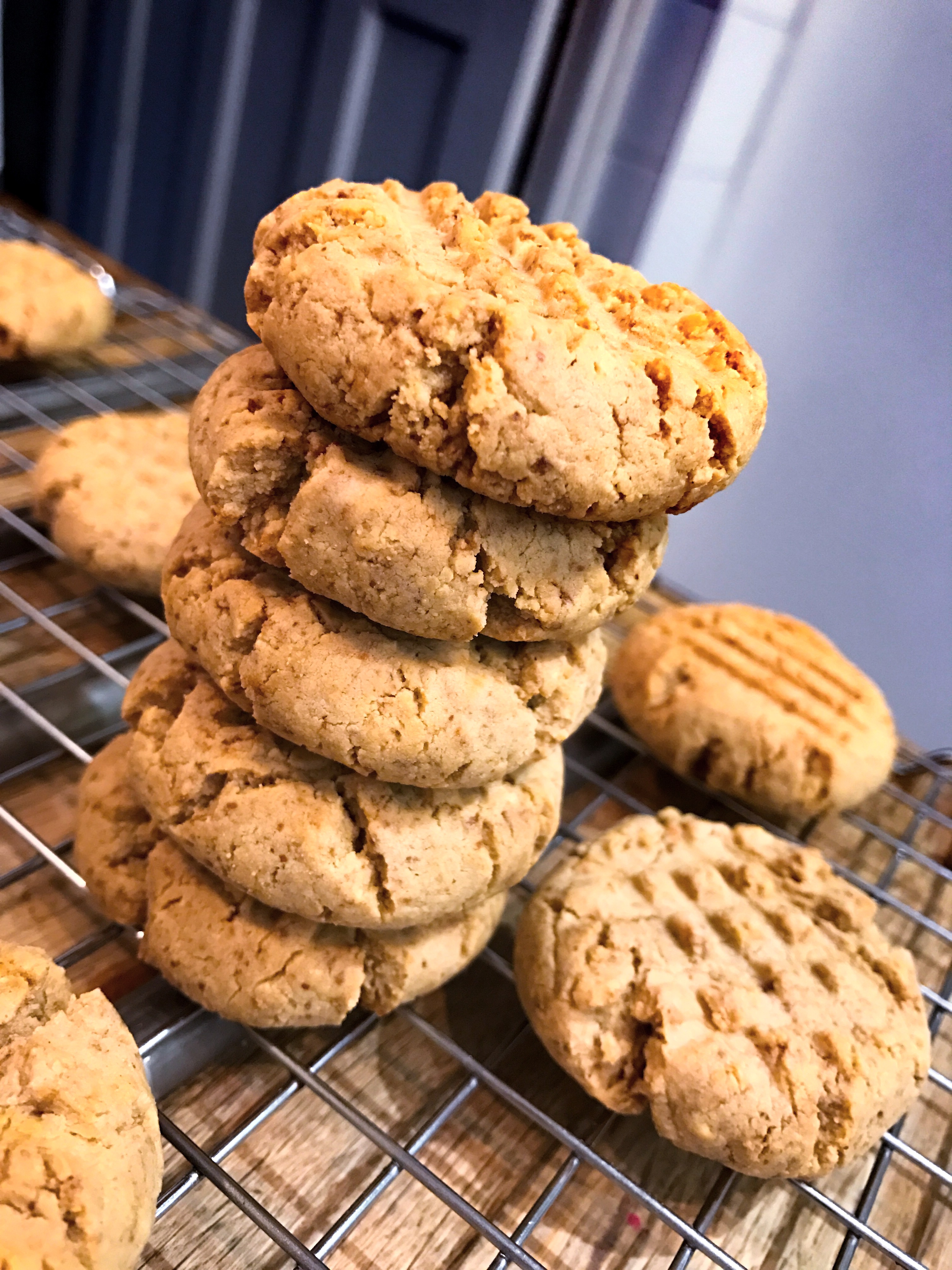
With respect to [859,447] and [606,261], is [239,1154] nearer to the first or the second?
[606,261]

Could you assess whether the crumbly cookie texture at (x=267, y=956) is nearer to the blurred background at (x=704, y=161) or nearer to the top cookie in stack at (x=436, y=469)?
the top cookie in stack at (x=436, y=469)

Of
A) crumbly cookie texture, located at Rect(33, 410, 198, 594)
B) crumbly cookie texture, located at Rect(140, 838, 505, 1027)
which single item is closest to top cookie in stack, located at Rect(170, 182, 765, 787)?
crumbly cookie texture, located at Rect(140, 838, 505, 1027)

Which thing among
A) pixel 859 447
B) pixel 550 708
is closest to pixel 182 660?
pixel 550 708

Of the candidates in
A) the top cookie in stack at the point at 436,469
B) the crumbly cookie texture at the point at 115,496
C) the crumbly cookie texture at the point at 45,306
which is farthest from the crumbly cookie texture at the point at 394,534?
the crumbly cookie texture at the point at 45,306

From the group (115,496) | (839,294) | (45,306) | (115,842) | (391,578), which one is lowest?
(115,842)

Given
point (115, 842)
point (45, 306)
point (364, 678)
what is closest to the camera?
point (364, 678)

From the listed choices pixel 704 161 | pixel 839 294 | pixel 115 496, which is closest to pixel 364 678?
pixel 115 496

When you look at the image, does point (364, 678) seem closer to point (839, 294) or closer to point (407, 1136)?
point (407, 1136)
